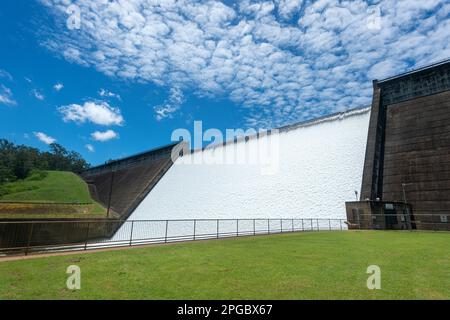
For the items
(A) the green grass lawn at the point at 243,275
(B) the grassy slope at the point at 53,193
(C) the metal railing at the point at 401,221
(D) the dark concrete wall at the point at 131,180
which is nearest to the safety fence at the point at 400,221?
(C) the metal railing at the point at 401,221

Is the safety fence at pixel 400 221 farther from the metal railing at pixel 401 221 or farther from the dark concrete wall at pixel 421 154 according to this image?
the dark concrete wall at pixel 421 154

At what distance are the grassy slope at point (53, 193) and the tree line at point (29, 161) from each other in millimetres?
8636

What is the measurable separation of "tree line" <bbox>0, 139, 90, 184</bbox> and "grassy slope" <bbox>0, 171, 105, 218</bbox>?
8.64m

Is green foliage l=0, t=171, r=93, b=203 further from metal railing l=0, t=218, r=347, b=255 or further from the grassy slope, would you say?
metal railing l=0, t=218, r=347, b=255

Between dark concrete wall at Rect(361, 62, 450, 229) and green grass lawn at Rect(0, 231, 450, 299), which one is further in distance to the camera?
dark concrete wall at Rect(361, 62, 450, 229)

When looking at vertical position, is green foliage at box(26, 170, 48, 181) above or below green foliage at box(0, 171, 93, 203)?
above

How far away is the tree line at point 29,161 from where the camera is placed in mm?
63219

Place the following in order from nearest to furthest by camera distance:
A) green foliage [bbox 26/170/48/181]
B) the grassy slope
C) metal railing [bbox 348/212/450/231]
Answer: metal railing [bbox 348/212/450/231], the grassy slope, green foliage [bbox 26/170/48/181]

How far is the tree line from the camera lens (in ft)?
207

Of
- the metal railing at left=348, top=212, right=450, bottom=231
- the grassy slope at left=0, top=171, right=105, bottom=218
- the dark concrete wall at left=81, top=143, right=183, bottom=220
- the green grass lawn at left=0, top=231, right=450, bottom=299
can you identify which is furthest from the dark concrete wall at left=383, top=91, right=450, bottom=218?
the grassy slope at left=0, top=171, right=105, bottom=218

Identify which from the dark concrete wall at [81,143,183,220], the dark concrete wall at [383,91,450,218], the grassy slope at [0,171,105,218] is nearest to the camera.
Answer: the dark concrete wall at [383,91,450,218]
